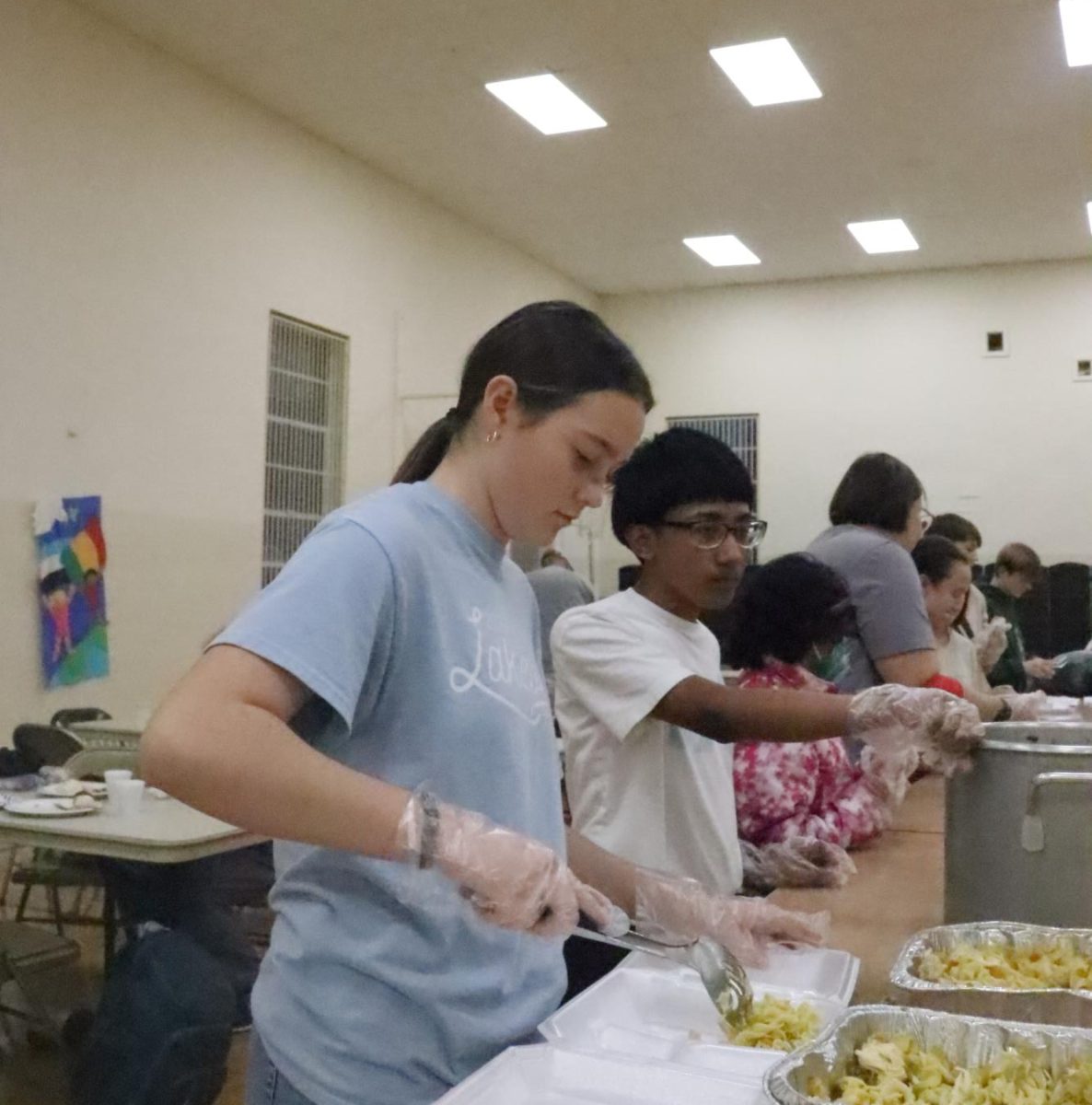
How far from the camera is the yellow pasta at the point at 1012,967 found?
1.17 metres

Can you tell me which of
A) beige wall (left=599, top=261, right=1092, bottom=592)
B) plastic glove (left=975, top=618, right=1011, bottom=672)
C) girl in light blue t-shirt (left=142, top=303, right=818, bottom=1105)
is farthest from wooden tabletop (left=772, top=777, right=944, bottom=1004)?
beige wall (left=599, top=261, right=1092, bottom=592)

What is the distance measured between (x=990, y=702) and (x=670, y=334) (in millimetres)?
7387

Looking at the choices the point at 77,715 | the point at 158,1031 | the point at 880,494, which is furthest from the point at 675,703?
the point at 77,715

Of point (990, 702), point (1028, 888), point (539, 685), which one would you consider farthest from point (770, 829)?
point (539, 685)

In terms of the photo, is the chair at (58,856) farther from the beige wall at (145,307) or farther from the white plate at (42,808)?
the beige wall at (145,307)

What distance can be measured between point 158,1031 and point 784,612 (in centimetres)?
130

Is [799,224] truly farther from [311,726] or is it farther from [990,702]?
[311,726]

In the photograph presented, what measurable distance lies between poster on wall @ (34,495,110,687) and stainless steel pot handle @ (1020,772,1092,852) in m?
3.74

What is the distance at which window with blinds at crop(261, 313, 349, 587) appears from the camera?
565 cm

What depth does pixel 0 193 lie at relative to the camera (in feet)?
13.5

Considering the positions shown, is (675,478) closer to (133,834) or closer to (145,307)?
(133,834)

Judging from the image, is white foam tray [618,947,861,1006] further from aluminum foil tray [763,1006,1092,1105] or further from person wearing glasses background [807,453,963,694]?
person wearing glasses background [807,453,963,694]

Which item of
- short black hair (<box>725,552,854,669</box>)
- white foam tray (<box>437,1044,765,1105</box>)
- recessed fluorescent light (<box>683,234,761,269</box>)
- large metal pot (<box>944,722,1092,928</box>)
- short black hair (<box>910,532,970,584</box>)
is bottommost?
white foam tray (<box>437,1044,765,1105</box>)

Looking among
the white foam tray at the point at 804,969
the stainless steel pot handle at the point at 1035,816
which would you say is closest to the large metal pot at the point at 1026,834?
the stainless steel pot handle at the point at 1035,816
